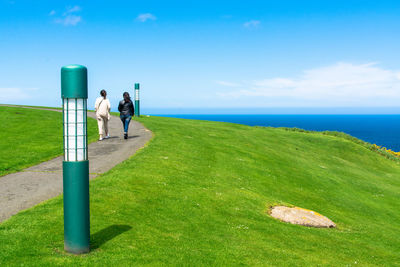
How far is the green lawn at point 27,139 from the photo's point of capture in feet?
60.9

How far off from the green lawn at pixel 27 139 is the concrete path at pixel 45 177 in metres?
1.18

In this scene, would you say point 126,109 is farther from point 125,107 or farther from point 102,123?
point 102,123

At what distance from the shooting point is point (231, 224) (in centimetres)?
1204

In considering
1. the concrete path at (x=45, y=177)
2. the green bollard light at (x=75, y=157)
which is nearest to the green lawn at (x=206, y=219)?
the green bollard light at (x=75, y=157)

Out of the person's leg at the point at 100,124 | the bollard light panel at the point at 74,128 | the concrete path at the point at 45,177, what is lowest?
the concrete path at the point at 45,177

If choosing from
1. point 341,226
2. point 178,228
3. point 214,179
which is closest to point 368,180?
point 341,226

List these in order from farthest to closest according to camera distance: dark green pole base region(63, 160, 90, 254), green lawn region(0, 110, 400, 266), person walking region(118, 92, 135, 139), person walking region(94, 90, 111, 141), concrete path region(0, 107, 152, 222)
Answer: person walking region(118, 92, 135, 139), person walking region(94, 90, 111, 141), concrete path region(0, 107, 152, 222), green lawn region(0, 110, 400, 266), dark green pole base region(63, 160, 90, 254)

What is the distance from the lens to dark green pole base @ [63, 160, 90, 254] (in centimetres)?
769

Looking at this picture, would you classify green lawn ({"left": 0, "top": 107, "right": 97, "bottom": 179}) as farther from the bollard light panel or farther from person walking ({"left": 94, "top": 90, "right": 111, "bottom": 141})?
the bollard light panel

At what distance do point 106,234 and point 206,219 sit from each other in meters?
3.98

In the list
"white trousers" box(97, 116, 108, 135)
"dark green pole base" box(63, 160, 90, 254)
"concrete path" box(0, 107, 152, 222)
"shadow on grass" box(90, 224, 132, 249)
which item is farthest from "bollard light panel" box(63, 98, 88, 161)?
"white trousers" box(97, 116, 108, 135)

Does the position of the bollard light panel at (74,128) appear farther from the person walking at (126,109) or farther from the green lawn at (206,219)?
the person walking at (126,109)

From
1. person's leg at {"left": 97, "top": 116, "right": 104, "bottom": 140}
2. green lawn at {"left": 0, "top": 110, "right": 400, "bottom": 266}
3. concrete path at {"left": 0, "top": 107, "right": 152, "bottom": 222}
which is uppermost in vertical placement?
person's leg at {"left": 97, "top": 116, "right": 104, "bottom": 140}

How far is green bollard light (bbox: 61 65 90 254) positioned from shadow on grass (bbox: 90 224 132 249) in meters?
0.63
